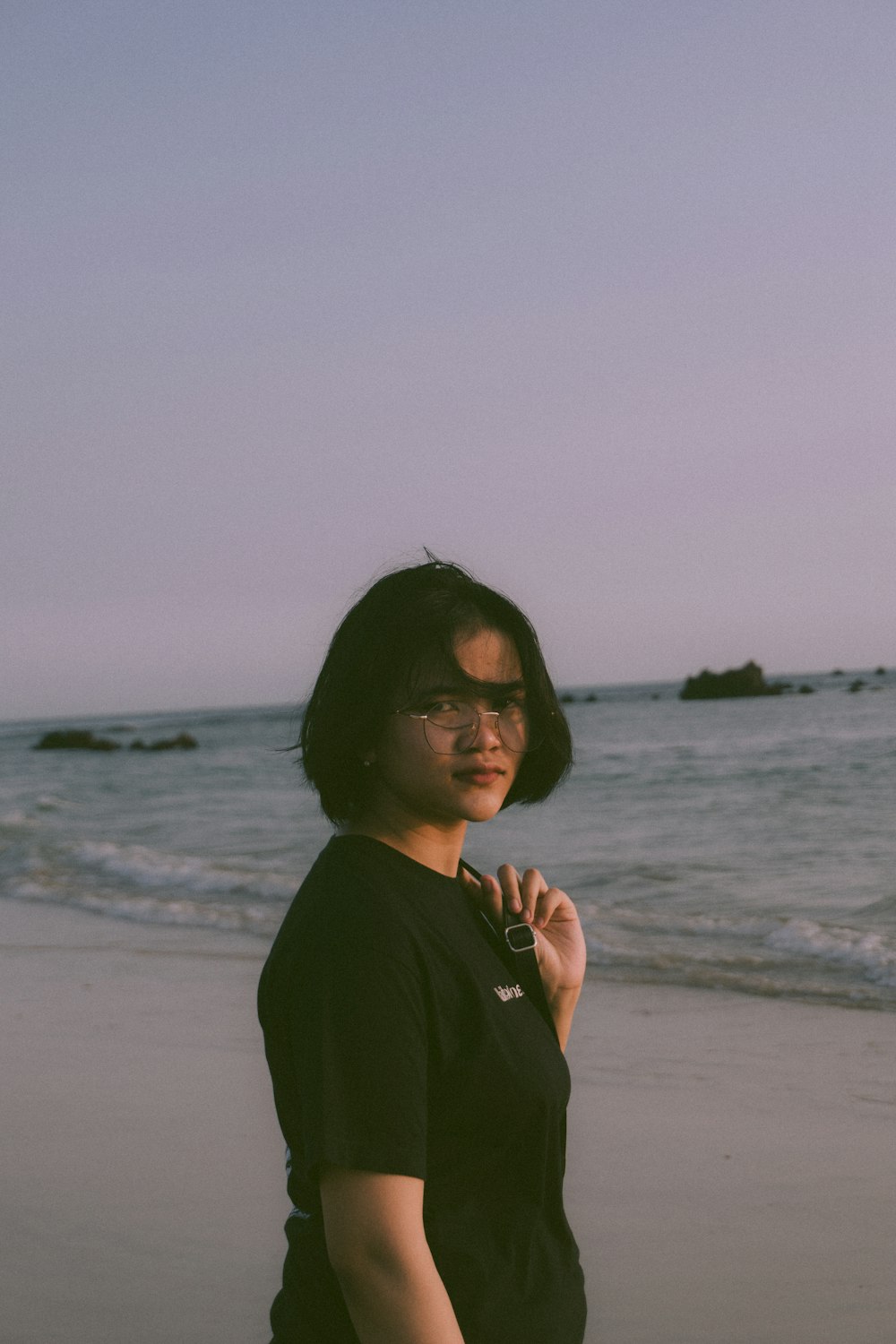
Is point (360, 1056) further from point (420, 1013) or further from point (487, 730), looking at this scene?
point (487, 730)

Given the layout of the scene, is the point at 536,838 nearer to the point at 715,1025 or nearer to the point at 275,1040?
the point at 715,1025

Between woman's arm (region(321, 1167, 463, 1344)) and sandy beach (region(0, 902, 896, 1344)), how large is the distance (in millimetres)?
2417

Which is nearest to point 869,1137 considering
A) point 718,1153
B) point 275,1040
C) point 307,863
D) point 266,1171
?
point 718,1153

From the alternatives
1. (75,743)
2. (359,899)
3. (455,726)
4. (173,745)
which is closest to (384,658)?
(455,726)

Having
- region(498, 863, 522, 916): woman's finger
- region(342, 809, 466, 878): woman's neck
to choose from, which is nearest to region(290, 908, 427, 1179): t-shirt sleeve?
region(342, 809, 466, 878): woman's neck

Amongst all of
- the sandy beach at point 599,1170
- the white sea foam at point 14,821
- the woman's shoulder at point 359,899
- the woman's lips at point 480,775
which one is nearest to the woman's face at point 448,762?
the woman's lips at point 480,775

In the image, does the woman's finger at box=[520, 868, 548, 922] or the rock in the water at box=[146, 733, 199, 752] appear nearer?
the woman's finger at box=[520, 868, 548, 922]

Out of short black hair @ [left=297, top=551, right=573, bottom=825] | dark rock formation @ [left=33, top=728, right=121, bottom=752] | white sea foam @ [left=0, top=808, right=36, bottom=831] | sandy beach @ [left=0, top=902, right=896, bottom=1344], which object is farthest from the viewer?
dark rock formation @ [left=33, top=728, right=121, bottom=752]

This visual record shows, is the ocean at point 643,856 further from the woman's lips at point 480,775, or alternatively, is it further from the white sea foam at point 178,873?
the woman's lips at point 480,775

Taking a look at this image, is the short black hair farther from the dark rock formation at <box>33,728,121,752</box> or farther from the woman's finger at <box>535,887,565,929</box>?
the dark rock formation at <box>33,728,121,752</box>

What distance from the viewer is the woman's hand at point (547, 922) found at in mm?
2025

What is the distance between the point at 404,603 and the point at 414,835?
367 mm

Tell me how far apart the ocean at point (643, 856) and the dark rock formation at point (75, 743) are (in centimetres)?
2939

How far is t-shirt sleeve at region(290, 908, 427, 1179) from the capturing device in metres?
1.60
